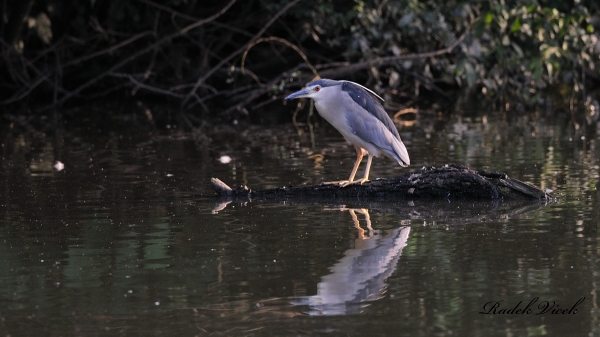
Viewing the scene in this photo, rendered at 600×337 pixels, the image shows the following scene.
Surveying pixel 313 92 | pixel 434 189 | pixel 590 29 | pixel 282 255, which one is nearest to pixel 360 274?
pixel 282 255

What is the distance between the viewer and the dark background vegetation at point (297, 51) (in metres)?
15.0

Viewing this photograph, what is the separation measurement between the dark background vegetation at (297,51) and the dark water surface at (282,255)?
4644 millimetres

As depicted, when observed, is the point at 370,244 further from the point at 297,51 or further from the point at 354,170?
the point at 297,51

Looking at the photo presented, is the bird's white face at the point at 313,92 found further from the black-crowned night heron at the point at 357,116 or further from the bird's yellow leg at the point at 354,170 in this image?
the bird's yellow leg at the point at 354,170

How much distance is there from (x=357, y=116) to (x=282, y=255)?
8.46ft

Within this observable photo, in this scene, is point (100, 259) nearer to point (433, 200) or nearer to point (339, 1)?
point (433, 200)

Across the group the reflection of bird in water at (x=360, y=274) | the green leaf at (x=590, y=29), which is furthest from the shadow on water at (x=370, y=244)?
the green leaf at (x=590, y=29)

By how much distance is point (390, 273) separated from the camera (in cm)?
571

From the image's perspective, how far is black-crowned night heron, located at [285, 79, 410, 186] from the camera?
855 cm

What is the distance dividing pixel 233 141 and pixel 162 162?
2153 millimetres

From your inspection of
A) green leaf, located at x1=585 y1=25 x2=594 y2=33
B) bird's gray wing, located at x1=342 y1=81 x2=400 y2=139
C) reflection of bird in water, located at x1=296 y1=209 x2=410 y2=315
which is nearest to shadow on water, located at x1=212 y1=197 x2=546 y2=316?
reflection of bird in water, located at x1=296 y1=209 x2=410 y2=315

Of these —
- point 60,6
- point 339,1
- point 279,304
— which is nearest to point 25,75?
point 60,6

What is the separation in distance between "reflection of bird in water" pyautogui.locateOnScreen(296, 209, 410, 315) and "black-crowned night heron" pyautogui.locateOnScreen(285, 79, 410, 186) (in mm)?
1706

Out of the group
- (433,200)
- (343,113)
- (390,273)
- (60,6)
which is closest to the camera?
(390,273)
